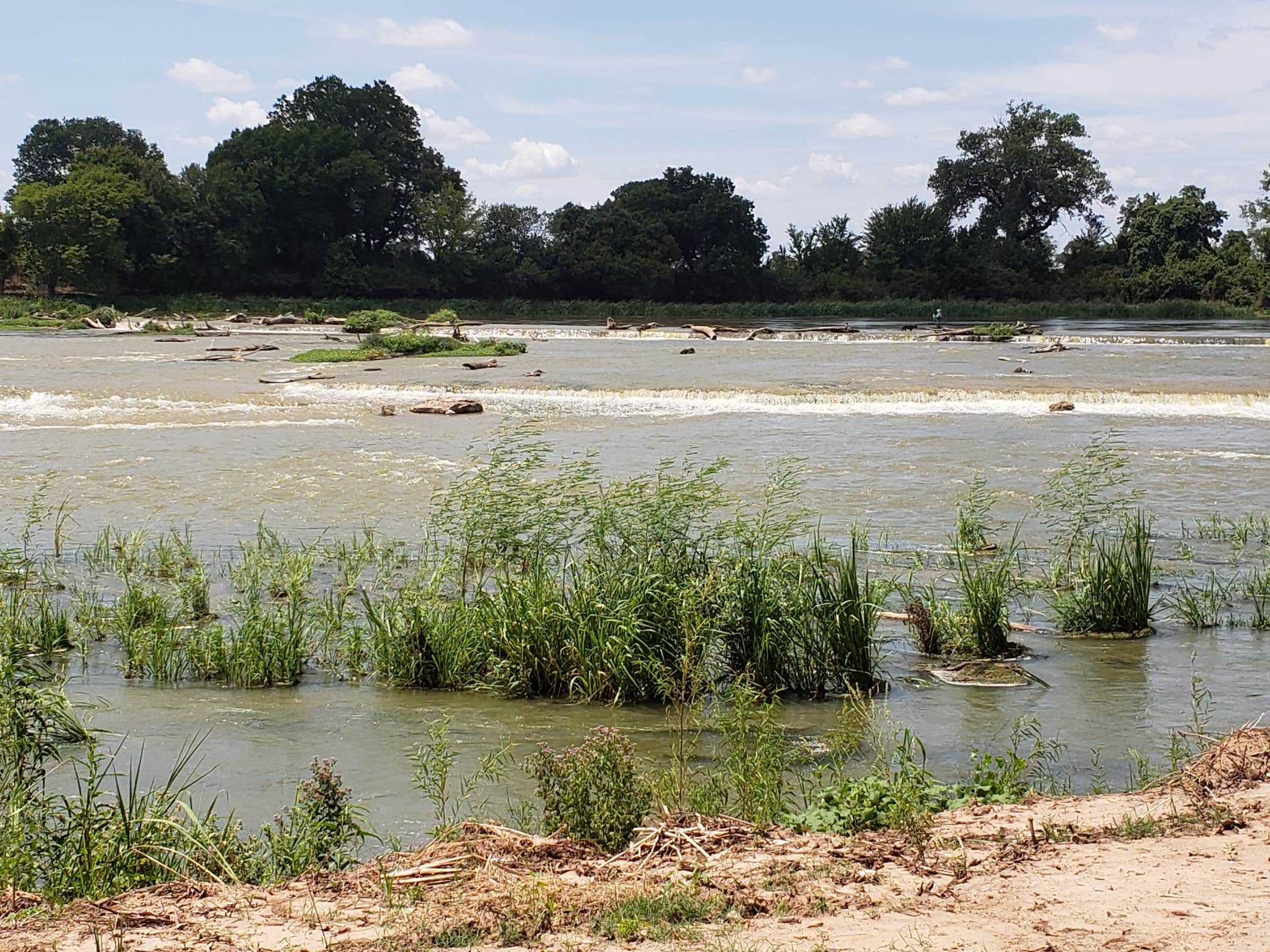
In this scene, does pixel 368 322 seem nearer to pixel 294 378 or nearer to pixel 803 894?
pixel 294 378

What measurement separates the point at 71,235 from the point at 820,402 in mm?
55120

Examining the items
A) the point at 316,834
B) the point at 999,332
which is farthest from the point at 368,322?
the point at 316,834

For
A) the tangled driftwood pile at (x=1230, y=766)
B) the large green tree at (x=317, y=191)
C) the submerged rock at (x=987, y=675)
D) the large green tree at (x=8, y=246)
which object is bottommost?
the submerged rock at (x=987, y=675)

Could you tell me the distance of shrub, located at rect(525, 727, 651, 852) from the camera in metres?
5.14

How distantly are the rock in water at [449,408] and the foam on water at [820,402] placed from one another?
0.70 metres

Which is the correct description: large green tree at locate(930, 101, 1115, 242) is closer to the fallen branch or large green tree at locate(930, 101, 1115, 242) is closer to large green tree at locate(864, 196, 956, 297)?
large green tree at locate(864, 196, 956, 297)

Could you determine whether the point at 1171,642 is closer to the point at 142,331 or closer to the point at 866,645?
the point at 866,645

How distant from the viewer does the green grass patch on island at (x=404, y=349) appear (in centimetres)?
3628

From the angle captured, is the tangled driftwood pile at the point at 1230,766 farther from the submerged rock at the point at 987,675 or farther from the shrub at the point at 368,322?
the shrub at the point at 368,322

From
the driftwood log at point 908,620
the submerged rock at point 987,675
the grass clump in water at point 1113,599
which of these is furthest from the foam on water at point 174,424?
the submerged rock at point 987,675

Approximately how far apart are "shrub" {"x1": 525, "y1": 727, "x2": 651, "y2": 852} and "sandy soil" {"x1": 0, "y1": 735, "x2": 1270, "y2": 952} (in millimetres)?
211

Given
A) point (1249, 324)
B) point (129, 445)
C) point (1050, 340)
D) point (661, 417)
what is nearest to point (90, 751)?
point (129, 445)

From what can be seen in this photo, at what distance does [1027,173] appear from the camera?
9069 centimetres

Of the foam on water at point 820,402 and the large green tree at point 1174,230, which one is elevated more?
the large green tree at point 1174,230
